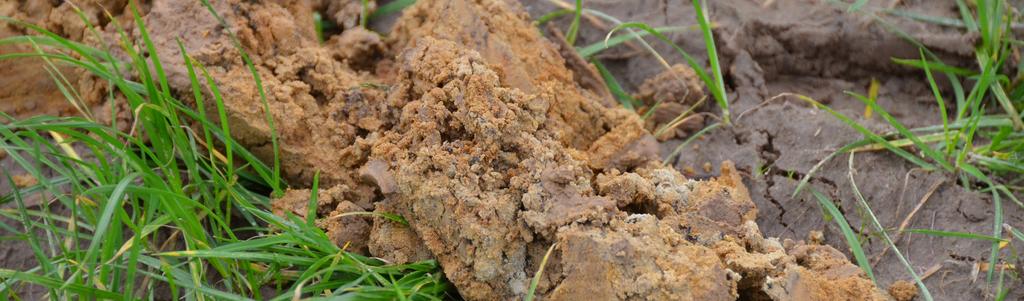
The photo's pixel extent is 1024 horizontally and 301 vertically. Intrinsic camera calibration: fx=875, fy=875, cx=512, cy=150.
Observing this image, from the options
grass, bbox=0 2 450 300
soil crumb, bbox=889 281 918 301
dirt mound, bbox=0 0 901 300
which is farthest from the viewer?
soil crumb, bbox=889 281 918 301

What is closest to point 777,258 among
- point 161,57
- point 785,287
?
point 785,287

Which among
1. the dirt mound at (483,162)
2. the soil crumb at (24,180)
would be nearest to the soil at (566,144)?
the dirt mound at (483,162)

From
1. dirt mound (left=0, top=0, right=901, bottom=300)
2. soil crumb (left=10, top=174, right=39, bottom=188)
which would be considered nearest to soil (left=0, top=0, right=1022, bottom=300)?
dirt mound (left=0, top=0, right=901, bottom=300)

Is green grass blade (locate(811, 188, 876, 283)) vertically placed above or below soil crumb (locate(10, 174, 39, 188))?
below

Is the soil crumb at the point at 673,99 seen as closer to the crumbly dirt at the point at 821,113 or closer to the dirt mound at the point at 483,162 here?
the crumbly dirt at the point at 821,113

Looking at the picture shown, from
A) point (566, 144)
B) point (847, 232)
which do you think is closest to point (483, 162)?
point (566, 144)

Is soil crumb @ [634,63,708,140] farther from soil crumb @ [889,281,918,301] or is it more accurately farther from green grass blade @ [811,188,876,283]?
soil crumb @ [889,281,918,301]
